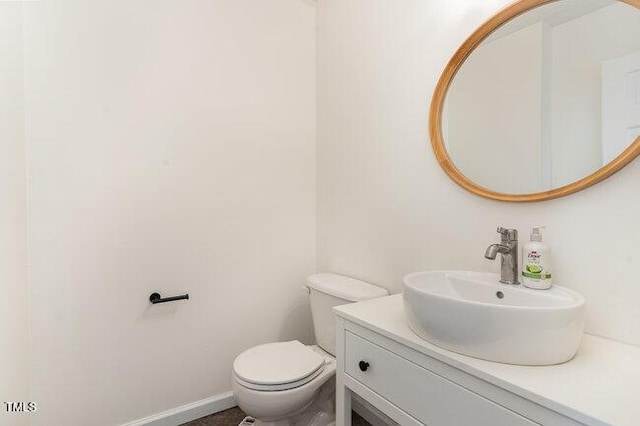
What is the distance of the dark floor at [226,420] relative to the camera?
168 centimetres

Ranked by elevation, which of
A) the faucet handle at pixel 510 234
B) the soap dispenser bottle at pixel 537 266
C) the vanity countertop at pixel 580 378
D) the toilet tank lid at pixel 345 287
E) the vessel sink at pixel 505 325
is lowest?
the toilet tank lid at pixel 345 287

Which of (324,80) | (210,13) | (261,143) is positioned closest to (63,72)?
(210,13)

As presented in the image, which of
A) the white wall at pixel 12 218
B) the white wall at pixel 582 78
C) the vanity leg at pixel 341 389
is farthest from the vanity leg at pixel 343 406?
the white wall at pixel 12 218

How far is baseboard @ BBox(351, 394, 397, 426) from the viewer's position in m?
1.56

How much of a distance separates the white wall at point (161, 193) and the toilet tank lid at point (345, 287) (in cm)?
34

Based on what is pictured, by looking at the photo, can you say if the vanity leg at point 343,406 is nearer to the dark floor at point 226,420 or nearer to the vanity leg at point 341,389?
the vanity leg at point 341,389

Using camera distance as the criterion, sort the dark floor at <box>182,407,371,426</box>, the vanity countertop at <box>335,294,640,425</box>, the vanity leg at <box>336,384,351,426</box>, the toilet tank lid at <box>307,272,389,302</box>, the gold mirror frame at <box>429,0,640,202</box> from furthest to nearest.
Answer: the dark floor at <box>182,407,371,426</box>
the toilet tank lid at <box>307,272,389,302</box>
the vanity leg at <box>336,384,351,426</box>
the gold mirror frame at <box>429,0,640,202</box>
the vanity countertop at <box>335,294,640,425</box>

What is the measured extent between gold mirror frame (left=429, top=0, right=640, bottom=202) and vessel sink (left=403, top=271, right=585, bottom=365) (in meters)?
0.31

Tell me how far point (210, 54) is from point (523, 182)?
1.66m

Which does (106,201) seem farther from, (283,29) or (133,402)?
(283,29)

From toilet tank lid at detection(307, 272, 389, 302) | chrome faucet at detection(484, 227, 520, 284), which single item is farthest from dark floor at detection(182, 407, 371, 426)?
chrome faucet at detection(484, 227, 520, 284)

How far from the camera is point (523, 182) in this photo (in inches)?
43.1

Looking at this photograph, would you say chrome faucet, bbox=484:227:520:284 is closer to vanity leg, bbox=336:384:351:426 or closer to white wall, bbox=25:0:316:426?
vanity leg, bbox=336:384:351:426

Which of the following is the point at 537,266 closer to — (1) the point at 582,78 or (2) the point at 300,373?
(1) the point at 582,78
